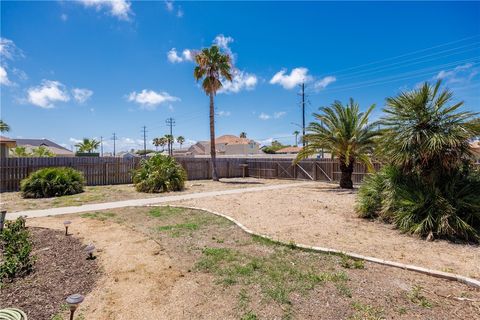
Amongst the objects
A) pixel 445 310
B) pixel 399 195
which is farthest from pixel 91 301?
pixel 399 195

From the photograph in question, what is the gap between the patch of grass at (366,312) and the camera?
2.77 metres

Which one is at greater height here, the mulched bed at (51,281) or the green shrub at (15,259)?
the green shrub at (15,259)

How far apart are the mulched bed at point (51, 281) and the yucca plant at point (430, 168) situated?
19.6 feet

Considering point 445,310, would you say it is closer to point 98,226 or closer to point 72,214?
point 98,226

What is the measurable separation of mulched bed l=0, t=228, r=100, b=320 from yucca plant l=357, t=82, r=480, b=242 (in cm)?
599

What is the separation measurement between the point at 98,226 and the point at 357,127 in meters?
12.1

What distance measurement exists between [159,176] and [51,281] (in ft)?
30.9

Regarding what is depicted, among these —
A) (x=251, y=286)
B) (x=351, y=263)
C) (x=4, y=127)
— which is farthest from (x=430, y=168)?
(x=4, y=127)

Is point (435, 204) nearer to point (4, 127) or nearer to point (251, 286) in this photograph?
point (251, 286)

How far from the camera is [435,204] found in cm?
560

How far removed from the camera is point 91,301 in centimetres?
314

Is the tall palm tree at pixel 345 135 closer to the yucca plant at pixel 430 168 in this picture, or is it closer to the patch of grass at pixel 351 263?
the yucca plant at pixel 430 168

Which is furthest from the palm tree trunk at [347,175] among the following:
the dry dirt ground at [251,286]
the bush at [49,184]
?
the bush at [49,184]

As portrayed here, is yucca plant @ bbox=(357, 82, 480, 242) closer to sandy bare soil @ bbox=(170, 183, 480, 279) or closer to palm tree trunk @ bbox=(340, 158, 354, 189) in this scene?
sandy bare soil @ bbox=(170, 183, 480, 279)
